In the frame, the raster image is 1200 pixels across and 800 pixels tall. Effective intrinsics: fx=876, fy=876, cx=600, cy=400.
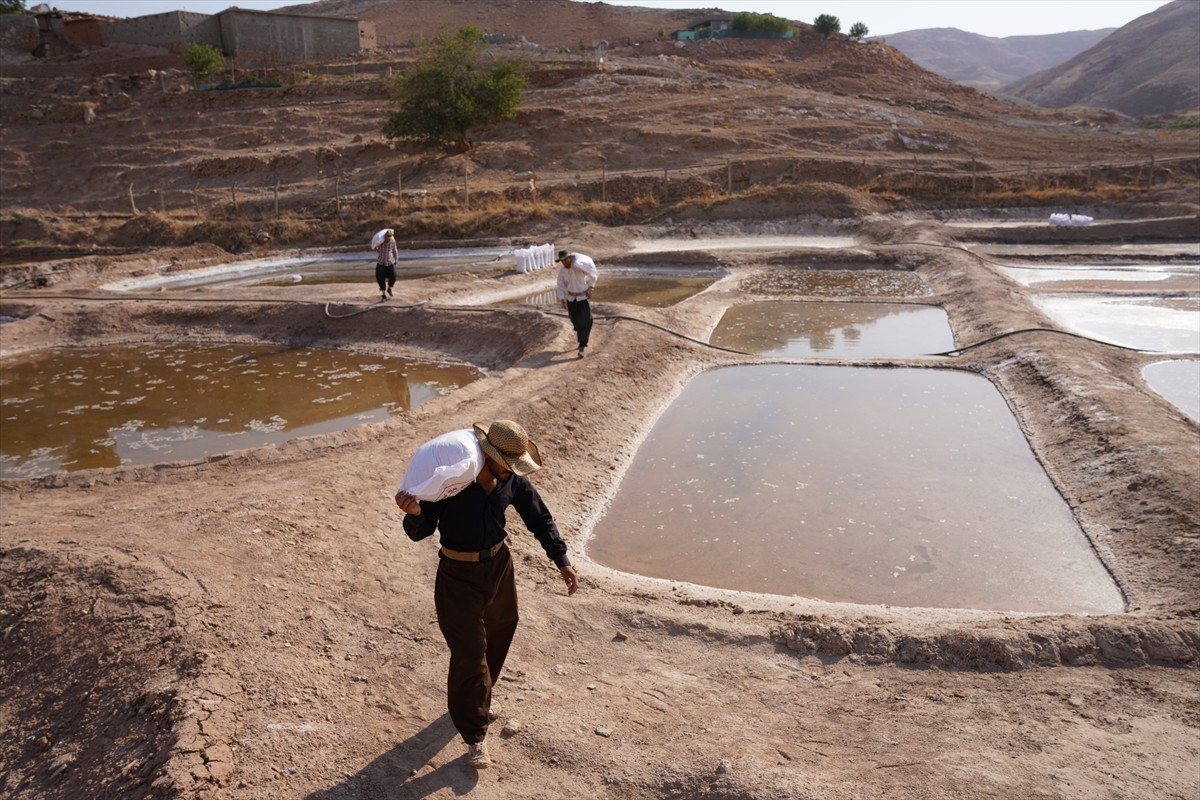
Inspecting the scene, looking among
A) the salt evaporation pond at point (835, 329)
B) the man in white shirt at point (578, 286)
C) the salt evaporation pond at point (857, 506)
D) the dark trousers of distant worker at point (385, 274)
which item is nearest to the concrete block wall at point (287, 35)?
the dark trousers of distant worker at point (385, 274)

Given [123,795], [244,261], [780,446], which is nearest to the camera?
[123,795]

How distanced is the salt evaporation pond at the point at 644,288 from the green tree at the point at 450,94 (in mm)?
14500

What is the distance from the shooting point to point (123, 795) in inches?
151

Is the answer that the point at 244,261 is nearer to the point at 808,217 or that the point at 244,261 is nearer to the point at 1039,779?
the point at 808,217

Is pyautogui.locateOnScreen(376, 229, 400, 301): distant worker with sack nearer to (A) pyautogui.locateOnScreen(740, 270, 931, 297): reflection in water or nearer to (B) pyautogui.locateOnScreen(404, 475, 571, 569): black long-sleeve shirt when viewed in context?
(A) pyautogui.locateOnScreen(740, 270, 931, 297): reflection in water

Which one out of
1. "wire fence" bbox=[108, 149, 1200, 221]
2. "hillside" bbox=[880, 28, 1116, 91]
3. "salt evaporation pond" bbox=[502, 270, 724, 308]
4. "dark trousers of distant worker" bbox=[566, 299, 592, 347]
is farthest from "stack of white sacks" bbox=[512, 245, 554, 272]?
"hillside" bbox=[880, 28, 1116, 91]

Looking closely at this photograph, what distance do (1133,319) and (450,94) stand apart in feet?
79.6

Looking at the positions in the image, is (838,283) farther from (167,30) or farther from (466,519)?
(167,30)

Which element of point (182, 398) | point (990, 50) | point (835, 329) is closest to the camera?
point (182, 398)

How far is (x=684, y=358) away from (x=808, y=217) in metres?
13.8

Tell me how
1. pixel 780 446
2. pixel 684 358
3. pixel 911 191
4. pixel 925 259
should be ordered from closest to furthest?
1. pixel 780 446
2. pixel 684 358
3. pixel 925 259
4. pixel 911 191

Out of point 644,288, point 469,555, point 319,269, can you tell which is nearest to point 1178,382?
point 644,288

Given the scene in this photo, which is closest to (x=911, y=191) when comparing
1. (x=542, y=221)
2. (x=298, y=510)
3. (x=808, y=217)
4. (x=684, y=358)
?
(x=808, y=217)

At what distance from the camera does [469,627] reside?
3961 millimetres
